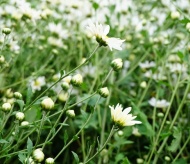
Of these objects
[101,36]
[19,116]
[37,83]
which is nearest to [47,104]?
[19,116]

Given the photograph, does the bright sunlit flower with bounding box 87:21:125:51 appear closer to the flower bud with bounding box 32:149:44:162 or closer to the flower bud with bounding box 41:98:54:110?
the flower bud with bounding box 41:98:54:110

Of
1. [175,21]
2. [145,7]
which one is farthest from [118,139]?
[145,7]

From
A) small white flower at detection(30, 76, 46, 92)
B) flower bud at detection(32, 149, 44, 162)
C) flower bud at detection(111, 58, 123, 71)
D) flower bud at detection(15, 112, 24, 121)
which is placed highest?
flower bud at detection(111, 58, 123, 71)

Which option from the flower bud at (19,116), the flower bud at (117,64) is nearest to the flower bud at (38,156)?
the flower bud at (19,116)

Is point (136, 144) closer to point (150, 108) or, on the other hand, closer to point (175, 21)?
point (150, 108)

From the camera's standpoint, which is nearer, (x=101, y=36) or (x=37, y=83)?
(x=101, y=36)

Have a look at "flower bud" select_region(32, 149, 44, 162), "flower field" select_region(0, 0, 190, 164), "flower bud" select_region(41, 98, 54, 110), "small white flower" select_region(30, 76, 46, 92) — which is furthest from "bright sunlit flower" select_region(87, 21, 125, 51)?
"small white flower" select_region(30, 76, 46, 92)

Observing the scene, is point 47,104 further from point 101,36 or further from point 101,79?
point 101,79

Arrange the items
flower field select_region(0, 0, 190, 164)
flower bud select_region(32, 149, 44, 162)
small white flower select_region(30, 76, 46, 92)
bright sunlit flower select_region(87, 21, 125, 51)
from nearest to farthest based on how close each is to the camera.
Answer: flower bud select_region(32, 149, 44, 162) < bright sunlit flower select_region(87, 21, 125, 51) < flower field select_region(0, 0, 190, 164) < small white flower select_region(30, 76, 46, 92)

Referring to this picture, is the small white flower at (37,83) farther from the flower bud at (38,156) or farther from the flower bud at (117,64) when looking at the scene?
the flower bud at (38,156)
